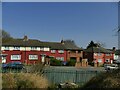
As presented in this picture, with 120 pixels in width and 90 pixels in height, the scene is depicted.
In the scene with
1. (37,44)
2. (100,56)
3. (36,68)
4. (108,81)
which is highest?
(37,44)

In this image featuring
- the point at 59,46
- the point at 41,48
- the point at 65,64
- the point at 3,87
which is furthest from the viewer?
the point at 59,46

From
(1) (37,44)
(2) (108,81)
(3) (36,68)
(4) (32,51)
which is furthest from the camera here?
(1) (37,44)

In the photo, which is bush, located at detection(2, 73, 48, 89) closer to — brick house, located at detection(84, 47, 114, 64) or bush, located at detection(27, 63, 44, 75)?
bush, located at detection(27, 63, 44, 75)

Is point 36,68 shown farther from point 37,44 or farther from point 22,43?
point 22,43

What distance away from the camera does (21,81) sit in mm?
14539

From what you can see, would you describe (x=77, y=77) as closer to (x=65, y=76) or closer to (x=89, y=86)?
(x=65, y=76)

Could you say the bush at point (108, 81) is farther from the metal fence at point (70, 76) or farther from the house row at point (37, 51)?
the house row at point (37, 51)

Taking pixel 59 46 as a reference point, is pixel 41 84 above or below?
below

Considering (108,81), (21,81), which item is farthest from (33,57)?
(108,81)

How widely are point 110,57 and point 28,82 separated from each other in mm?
69175

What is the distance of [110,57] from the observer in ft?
268

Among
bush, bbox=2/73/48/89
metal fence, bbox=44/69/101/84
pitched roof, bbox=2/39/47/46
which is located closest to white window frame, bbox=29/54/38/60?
pitched roof, bbox=2/39/47/46

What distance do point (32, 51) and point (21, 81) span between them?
52021 mm

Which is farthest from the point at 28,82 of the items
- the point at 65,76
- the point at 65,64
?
the point at 65,64
